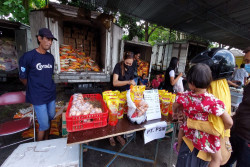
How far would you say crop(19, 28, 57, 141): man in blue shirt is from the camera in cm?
189

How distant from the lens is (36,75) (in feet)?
6.47

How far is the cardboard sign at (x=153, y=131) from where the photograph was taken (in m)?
1.56

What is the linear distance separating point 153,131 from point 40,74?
2.15 m

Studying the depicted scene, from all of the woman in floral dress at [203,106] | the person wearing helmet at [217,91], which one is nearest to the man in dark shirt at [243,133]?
the person wearing helmet at [217,91]

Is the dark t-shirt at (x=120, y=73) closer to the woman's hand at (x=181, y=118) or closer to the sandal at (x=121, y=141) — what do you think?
the sandal at (x=121, y=141)

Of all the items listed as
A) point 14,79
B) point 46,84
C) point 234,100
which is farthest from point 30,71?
point 14,79

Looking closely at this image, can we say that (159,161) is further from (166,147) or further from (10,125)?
(10,125)

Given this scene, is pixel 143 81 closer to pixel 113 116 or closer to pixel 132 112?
pixel 132 112

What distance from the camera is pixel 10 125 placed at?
2049 mm

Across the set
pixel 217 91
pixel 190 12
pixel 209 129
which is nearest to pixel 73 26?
pixel 190 12

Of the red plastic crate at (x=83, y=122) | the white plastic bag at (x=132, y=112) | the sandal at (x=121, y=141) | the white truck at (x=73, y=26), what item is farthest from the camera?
the white truck at (x=73, y=26)

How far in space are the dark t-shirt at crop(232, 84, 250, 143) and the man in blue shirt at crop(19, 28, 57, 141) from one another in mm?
2941

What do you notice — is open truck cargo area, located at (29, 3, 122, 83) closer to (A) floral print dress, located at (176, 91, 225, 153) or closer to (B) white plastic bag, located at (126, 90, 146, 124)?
(B) white plastic bag, located at (126, 90, 146, 124)

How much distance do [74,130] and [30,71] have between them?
58.0 inches
